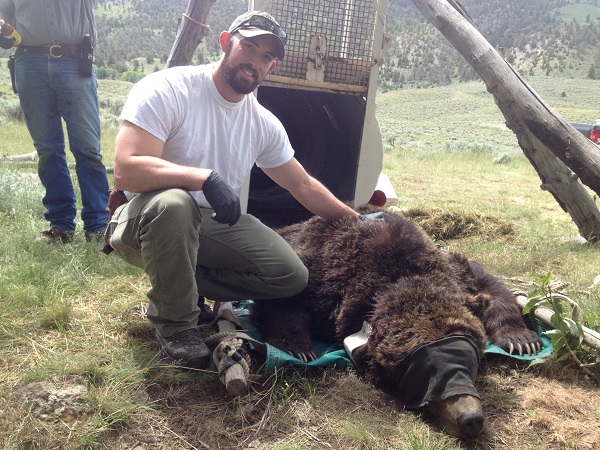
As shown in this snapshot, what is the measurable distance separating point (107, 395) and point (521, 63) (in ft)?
343

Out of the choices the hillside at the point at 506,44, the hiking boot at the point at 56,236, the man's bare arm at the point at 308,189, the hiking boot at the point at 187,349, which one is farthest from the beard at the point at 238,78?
the hillside at the point at 506,44

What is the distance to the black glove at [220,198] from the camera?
287cm

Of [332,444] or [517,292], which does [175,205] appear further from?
[517,292]

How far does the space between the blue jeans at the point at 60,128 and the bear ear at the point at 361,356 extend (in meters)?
2.93

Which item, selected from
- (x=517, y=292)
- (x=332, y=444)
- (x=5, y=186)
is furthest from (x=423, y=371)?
(x=5, y=186)

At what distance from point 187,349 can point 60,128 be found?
2.92 metres

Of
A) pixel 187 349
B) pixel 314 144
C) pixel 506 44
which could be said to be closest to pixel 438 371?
pixel 187 349

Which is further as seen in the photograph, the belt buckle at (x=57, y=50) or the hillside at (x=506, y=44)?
the hillside at (x=506, y=44)

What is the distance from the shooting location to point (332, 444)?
2488 mm

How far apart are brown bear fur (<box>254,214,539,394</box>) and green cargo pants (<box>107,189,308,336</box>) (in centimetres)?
19

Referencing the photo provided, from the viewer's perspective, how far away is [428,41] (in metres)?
102

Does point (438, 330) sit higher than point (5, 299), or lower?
higher

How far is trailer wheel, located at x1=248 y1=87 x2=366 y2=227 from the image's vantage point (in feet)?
19.5

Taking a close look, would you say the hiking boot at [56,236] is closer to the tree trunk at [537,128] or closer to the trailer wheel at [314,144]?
the trailer wheel at [314,144]
